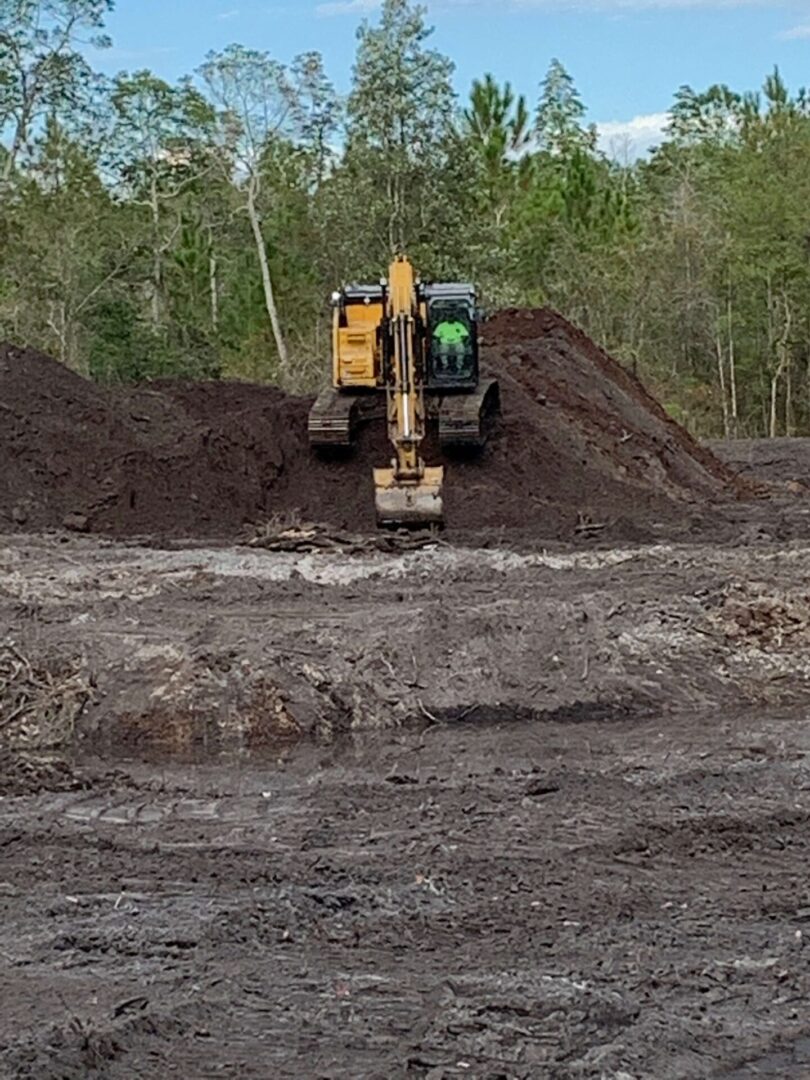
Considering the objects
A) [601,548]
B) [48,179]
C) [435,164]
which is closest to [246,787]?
[601,548]

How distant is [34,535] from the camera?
717 inches

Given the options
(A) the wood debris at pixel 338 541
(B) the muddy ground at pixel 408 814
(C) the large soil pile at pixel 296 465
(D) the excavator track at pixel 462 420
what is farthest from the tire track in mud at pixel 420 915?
(D) the excavator track at pixel 462 420

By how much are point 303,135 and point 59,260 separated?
10.3 metres

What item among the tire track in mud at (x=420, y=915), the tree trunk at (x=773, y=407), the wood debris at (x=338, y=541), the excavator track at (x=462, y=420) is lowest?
the tire track in mud at (x=420, y=915)

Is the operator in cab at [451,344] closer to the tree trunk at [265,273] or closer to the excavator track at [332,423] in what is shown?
the excavator track at [332,423]

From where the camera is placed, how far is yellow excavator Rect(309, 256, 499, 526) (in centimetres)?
1758

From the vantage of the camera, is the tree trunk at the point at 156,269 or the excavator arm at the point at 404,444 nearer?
the excavator arm at the point at 404,444

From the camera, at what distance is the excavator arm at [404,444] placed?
689 inches

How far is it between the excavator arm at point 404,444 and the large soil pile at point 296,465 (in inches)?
49.1

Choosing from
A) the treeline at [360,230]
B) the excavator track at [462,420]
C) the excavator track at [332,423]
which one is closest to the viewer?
the excavator track at [462,420]

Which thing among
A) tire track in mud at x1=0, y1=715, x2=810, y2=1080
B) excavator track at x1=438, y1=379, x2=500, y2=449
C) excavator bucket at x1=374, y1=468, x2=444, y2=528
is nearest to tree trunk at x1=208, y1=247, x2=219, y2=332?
excavator track at x1=438, y1=379, x2=500, y2=449

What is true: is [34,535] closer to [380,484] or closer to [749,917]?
[380,484]

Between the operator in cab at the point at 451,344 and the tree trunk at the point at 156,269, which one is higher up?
the tree trunk at the point at 156,269

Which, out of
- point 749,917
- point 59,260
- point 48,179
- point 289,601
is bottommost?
point 749,917
